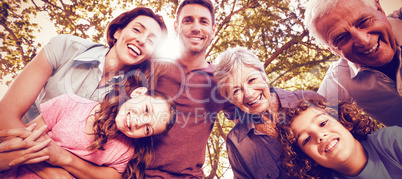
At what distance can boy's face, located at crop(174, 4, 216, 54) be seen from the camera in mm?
1639

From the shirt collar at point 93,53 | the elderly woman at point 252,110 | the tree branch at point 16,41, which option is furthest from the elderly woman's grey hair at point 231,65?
the tree branch at point 16,41

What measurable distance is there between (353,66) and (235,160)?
4.15ft

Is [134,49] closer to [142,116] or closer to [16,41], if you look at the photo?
[142,116]

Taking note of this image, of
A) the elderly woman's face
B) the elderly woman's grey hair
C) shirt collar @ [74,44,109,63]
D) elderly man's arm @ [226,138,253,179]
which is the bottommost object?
elderly man's arm @ [226,138,253,179]

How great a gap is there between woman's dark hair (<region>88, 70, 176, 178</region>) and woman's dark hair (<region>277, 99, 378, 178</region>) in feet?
2.77

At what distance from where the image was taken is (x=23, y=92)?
1.28m

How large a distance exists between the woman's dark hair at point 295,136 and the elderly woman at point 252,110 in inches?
4.9

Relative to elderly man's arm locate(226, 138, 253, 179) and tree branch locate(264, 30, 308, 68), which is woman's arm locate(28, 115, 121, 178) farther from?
tree branch locate(264, 30, 308, 68)

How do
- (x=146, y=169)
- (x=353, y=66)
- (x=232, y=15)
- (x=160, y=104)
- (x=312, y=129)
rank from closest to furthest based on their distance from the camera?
(x=312, y=129)
(x=160, y=104)
(x=146, y=169)
(x=353, y=66)
(x=232, y=15)

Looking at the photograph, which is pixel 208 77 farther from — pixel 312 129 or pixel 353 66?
pixel 353 66

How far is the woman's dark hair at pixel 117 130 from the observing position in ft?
4.24

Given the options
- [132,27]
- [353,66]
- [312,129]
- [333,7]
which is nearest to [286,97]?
[312,129]

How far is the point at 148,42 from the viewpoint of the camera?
1.57m

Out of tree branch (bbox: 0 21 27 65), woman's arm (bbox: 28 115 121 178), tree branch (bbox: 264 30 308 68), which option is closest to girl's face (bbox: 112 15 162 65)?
woman's arm (bbox: 28 115 121 178)
